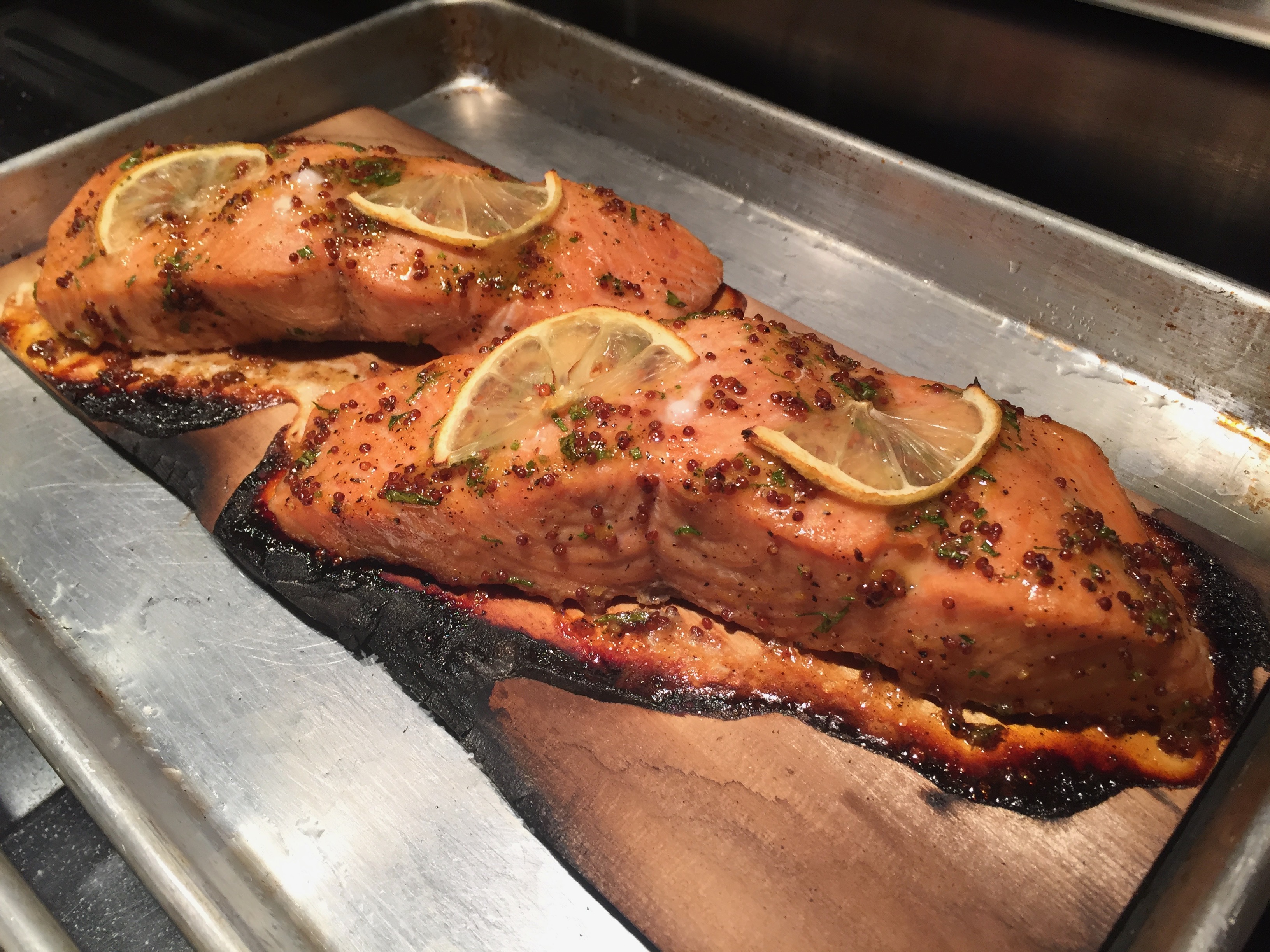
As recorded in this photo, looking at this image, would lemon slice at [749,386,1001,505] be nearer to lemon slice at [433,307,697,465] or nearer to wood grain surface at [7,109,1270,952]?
lemon slice at [433,307,697,465]

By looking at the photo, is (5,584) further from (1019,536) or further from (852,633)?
(1019,536)

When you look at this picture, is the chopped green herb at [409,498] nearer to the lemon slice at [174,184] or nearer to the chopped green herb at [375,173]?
the chopped green herb at [375,173]

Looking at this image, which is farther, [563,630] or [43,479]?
[43,479]

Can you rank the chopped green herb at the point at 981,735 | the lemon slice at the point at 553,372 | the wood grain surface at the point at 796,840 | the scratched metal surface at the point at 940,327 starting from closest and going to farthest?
the wood grain surface at the point at 796,840 < the chopped green herb at the point at 981,735 < the lemon slice at the point at 553,372 < the scratched metal surface at the point at 940,327

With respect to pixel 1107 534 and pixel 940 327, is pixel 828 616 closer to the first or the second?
pixel 1107 534

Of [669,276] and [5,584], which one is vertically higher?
[669,276]

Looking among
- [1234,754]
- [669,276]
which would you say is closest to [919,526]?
[1234,754]

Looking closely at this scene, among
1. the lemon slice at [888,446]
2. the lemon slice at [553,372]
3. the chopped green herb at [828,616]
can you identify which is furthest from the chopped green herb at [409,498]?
the chopped green herb at [828,616]
